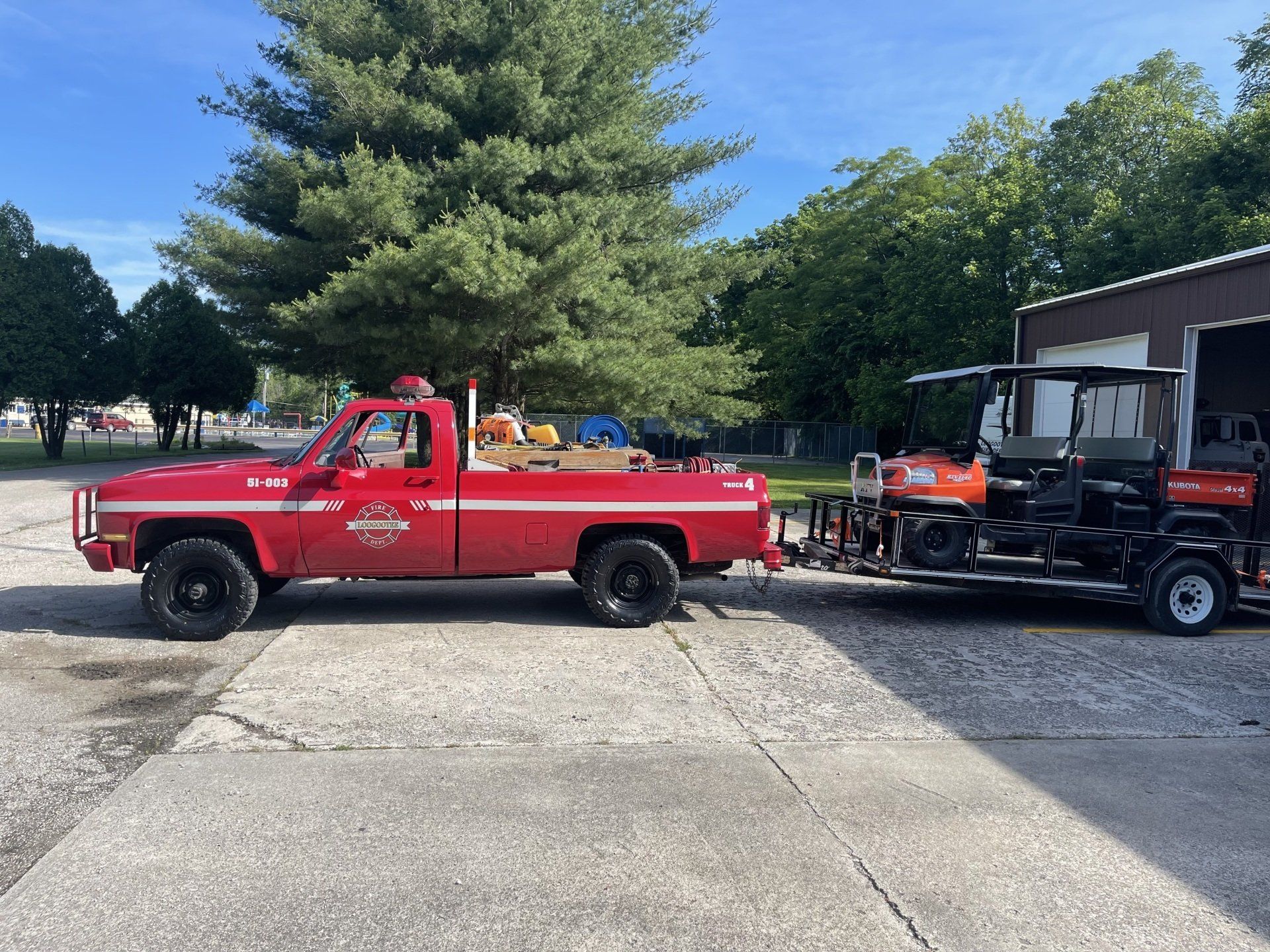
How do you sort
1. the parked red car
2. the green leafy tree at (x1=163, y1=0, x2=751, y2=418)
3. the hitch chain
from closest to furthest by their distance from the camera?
the hitch chain, the green leafy tree at (x1=163, y1=0, x2=751, y2=418), the parked red car

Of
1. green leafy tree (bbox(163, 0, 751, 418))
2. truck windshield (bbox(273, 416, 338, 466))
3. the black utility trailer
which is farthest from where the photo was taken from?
green leafy tree (bbox(163, 0, 751, 418))

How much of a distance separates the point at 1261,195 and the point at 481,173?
2013cm

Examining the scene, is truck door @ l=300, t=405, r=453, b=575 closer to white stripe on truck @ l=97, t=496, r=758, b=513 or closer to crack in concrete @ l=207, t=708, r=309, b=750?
white stripe on truck @ l=97, t=496, r=758, b=513

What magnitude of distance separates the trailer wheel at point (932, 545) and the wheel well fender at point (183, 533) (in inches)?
226

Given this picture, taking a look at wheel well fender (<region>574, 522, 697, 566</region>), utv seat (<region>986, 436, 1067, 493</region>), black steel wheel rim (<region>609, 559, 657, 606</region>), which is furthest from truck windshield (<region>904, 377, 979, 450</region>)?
black steel wheel rim (<region>609, 559, 657, 606</region>)

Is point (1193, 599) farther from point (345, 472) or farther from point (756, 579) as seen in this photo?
point (345, 472)

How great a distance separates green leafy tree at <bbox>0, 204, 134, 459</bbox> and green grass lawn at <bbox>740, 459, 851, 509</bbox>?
2339cm

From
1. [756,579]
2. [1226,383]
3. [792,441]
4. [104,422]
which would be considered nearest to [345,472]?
[756,579]

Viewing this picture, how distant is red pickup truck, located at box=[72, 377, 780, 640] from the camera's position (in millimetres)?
7602

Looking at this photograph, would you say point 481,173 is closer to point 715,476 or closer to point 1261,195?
point 715,476

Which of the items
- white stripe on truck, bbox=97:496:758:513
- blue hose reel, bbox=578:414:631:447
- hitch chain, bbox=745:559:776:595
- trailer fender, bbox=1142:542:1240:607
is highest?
blue hose reel, bbox=578:414:631:447

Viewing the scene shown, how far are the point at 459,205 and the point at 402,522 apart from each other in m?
13.2

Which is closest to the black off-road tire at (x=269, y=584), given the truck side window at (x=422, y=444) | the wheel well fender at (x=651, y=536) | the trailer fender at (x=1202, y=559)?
the truck side window at (x=422, y=444)

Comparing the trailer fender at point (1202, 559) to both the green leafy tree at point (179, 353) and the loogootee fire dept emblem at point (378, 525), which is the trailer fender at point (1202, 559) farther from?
the green leafy tree at point (179, 353)
